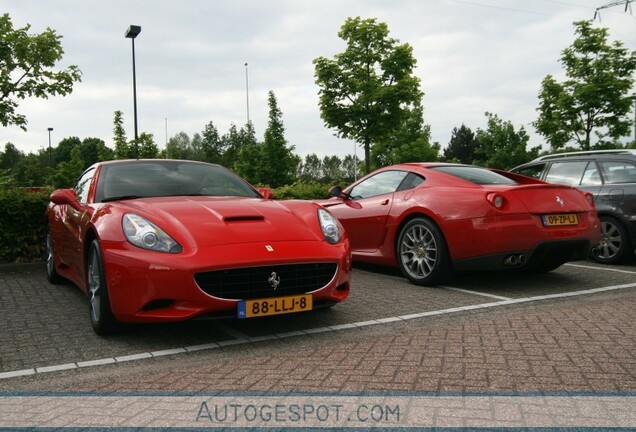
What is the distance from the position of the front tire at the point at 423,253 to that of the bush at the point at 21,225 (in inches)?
202

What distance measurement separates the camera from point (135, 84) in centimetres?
2197

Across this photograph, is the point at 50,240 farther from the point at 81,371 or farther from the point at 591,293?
the point at 591,293

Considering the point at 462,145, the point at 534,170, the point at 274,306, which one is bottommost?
the point at 274,306

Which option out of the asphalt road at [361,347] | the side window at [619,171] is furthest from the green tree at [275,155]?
the asphalt road at [361,347]

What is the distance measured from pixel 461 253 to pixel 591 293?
4.57 ft

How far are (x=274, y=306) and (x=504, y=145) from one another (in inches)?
2246

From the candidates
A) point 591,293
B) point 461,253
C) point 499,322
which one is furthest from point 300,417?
point 591,293

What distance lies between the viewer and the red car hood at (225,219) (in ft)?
13.8

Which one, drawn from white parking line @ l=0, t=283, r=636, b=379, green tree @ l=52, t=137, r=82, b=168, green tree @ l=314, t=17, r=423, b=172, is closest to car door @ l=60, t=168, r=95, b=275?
white parking line @ l=0, t=283, r=636, b=379

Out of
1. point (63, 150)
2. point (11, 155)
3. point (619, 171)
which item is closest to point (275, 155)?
point (619, 171)

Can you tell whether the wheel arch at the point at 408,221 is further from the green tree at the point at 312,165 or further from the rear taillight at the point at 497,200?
the green tree at the point at 312,165

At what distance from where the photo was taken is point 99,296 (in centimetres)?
444

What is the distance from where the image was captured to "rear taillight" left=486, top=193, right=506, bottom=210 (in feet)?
19.3

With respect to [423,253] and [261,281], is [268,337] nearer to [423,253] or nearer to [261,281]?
[261,281]
